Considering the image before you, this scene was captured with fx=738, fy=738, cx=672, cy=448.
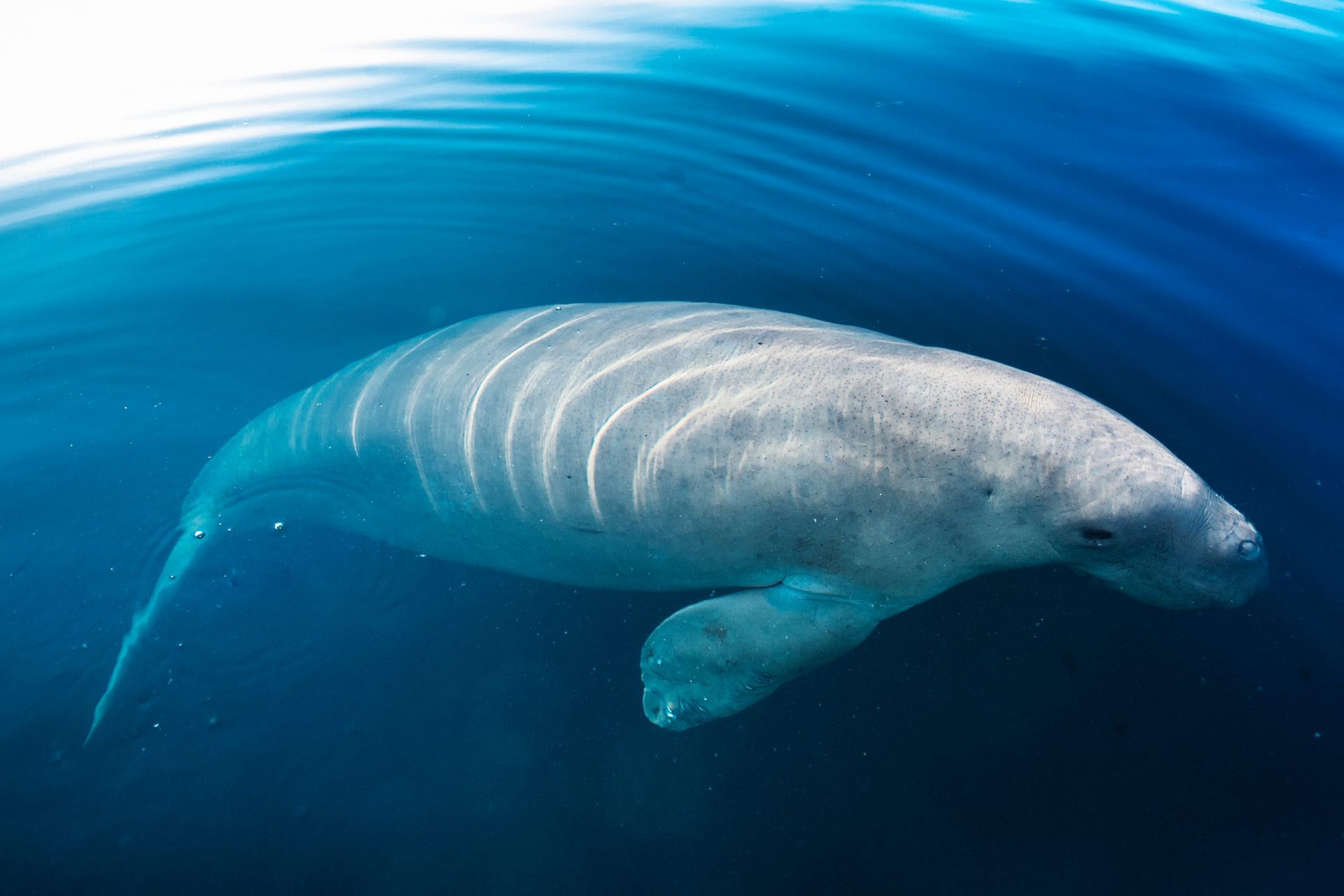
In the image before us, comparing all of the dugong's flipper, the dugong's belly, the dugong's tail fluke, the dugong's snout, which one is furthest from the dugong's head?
the dugong's tail fluke

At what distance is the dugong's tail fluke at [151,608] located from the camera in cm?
448

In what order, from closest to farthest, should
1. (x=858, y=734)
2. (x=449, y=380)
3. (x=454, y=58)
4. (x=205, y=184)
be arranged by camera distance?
(x=858, y=734), (x=449, y=380), (x=205, y=184), (x=454, y=58)

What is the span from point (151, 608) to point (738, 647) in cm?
394

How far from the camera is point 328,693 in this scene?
15.0 ft

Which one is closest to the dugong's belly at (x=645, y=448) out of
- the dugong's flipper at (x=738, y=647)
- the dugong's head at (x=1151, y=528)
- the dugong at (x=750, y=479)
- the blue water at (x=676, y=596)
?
the dugong at (x=750, y=479)

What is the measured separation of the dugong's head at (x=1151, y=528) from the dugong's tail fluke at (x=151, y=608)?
17.9ft

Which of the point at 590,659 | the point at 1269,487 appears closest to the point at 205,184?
the point at 590,659

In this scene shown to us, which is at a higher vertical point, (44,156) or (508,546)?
(44,156)

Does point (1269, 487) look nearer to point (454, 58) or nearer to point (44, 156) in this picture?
point (454, 58)

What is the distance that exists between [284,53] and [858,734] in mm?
14284

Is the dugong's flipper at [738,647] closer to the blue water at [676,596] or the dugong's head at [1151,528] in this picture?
the blue water at [676,596]

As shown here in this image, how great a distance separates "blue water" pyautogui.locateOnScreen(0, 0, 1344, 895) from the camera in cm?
389

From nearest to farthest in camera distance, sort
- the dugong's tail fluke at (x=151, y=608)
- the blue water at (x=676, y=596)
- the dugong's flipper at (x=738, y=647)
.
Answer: the blue water at (x=676, y=596) < the dugong's flipper at (x=738, y=647) < the dugong's tail fluke at (x=151, y=608)

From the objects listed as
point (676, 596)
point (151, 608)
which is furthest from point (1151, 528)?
point (151, 608)
